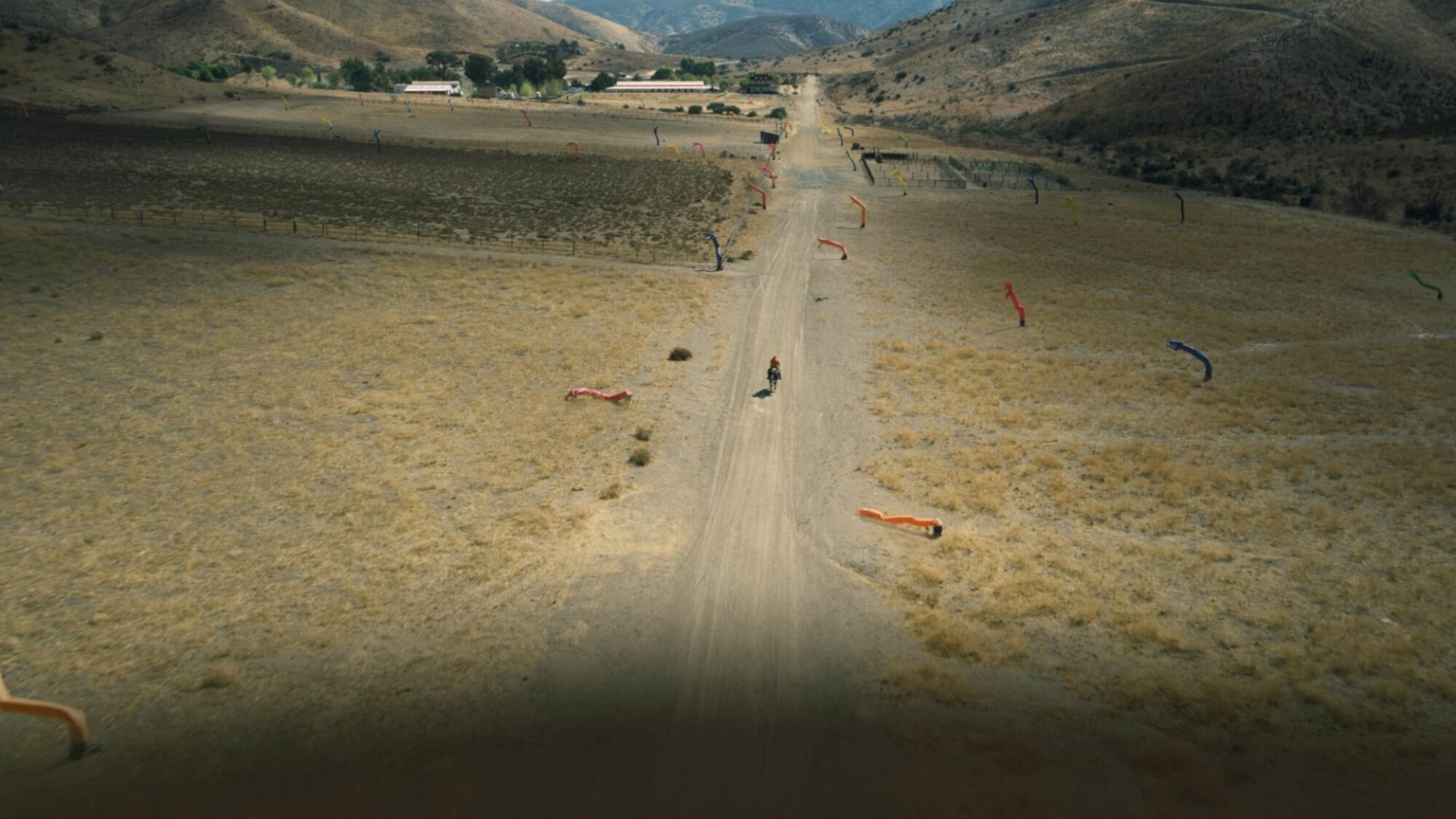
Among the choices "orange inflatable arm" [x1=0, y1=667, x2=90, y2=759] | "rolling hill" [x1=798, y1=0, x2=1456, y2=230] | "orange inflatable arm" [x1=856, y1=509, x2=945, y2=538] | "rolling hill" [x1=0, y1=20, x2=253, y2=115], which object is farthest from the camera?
"rolling hill" [x1=0, y1=20, x2=253, y2=115]

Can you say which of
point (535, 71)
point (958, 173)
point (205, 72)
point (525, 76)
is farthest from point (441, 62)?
point (958, 173)

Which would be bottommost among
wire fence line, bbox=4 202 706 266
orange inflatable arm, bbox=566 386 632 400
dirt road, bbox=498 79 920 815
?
dirt road, bbox=498 79 920 815

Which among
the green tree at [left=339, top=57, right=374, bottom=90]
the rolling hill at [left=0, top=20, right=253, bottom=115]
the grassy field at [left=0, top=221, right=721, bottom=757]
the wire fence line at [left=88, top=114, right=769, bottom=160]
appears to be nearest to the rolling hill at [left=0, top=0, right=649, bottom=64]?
the green tree at [left=339, top=57, right=374, bottom=90]

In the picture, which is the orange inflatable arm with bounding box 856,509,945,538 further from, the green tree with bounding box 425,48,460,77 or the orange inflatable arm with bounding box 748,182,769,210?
the green tree with bounding box 425,48,460,77

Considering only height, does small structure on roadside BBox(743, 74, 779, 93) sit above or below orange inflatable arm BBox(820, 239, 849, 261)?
above

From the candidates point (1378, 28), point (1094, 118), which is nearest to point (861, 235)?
point (1094, 118)

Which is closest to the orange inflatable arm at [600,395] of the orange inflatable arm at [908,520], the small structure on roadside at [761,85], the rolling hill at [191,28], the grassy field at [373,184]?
the orange inflatable arm at [908,520]

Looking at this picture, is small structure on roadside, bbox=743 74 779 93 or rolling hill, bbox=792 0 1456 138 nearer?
rolling hill, bbox=792 0 1456 138
